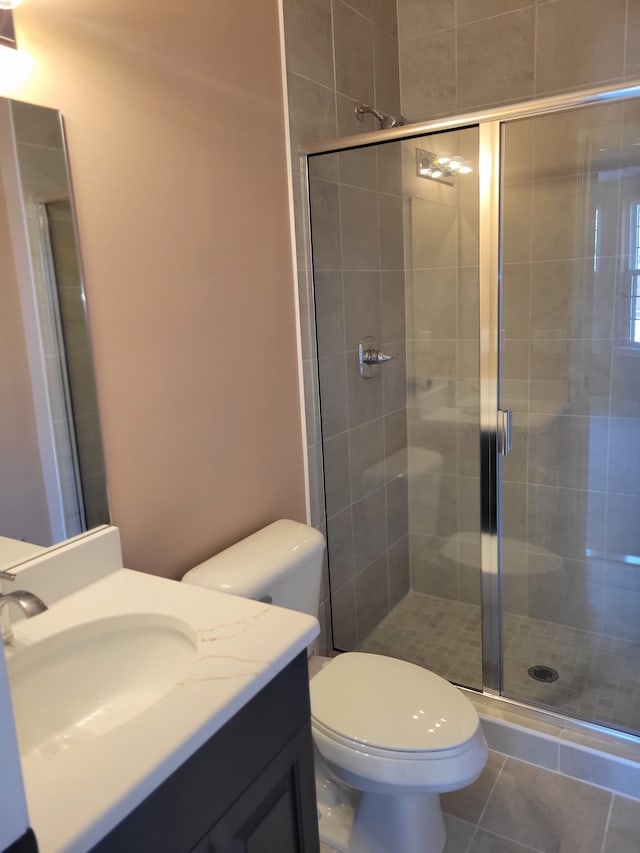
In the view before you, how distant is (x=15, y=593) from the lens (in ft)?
3.42

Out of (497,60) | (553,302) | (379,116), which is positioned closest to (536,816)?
(553,302)

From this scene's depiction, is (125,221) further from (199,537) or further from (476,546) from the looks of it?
(476,546)

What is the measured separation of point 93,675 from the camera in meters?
1.20

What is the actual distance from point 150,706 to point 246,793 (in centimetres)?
21

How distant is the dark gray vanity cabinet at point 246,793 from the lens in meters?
0.85

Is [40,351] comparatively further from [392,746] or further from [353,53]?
[353,53]

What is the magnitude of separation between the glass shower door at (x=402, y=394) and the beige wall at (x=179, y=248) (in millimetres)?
327

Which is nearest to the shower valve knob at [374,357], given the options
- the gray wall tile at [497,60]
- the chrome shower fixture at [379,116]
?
the chrome shower fixture at [379,116]

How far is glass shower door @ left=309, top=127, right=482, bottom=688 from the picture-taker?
7.55 ft

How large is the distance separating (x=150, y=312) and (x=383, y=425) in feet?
4.30

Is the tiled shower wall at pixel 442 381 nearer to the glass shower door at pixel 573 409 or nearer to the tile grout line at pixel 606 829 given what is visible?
the glass shower door at pixel 573 409

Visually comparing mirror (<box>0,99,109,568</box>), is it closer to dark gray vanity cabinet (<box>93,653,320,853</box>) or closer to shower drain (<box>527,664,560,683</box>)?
dark gray vanity cabinet (<box>93,653,320,853</box>)

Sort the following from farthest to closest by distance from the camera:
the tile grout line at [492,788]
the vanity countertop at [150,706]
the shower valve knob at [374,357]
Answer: the shower valve knob at [374,357], the tile grout line at [492,788], the vanity countertop at [150,706]

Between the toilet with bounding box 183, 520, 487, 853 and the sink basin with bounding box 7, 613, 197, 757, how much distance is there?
0.33 meters
